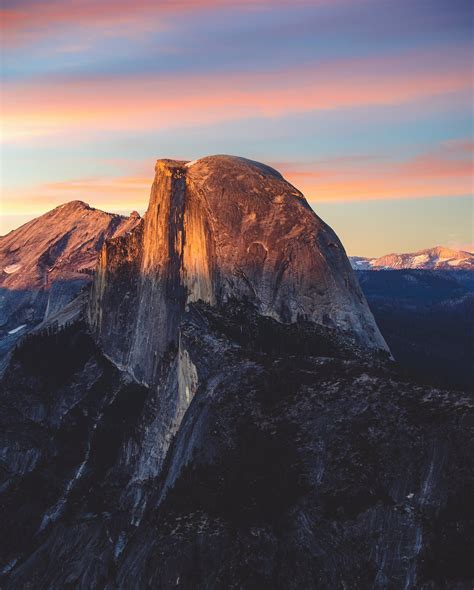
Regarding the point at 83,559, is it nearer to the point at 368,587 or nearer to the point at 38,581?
the point at 38,581

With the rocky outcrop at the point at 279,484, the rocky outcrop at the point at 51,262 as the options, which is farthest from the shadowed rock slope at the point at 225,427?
the rocky outcrop at the point at 51,262

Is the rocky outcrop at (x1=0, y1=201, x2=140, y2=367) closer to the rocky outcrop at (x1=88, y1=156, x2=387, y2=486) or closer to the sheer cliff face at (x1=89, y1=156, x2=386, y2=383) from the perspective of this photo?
the rocky outcrop at (x1=88, y1=156, x2=387, y2=486)

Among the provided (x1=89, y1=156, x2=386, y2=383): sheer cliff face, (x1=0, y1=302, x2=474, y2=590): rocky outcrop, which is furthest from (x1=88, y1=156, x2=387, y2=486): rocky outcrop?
(x1=0, y1=302, x2=474, y2=590): rocky outcrop

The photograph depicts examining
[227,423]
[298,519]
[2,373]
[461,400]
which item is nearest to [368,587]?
[298,519]

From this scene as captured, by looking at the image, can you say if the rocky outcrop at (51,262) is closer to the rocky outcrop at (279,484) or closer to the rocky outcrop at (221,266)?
the rocky outcrop at (221,266)

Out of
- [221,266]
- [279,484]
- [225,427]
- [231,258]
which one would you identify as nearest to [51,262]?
[221,266]

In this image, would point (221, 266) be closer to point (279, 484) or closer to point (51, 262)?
point (279, 484)
